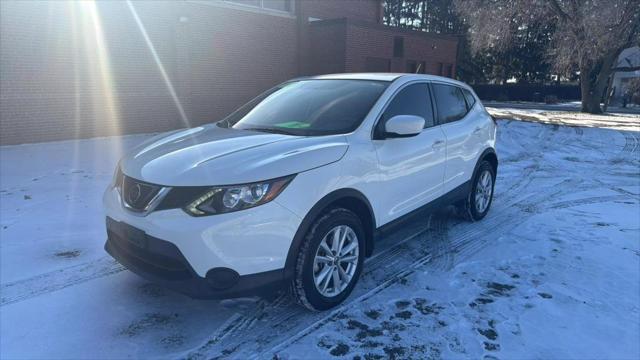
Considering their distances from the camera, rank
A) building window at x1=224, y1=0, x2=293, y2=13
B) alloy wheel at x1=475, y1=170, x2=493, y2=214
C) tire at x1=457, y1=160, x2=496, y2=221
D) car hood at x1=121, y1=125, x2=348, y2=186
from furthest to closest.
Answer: building window at x1=224, y1=0, x2=293, y2=13 → alloy wheel at x1=475, y1=170, x2=493, y2=214 → tire at x1=457, y1=160, x2=496, y2=221 → car hood at x1=121, y1=125, x2=348, y2=186

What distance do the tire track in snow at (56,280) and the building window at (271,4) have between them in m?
12.1

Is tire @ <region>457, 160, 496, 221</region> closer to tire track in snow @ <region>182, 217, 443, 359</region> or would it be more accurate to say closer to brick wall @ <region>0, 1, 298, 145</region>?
tire track in snow @ <region>182, 217, 443, 359</region>

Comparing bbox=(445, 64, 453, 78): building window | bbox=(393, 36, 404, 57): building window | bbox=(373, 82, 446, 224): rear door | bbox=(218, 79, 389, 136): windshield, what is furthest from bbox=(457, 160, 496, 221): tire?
bbox=(445, 64, 453, 78): building window

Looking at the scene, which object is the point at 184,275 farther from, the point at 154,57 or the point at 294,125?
the point at 154,57

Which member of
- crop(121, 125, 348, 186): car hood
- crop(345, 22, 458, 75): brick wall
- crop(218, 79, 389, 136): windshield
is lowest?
crop(121, 125, 348, 186): car hood

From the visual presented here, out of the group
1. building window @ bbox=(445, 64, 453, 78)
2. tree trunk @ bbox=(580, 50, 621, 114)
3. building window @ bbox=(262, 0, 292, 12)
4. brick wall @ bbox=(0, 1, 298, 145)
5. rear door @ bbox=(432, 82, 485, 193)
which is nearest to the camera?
rear door @ bbox=(432, 82, 485, 193)

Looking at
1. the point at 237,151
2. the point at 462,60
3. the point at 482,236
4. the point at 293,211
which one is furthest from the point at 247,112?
the point at 462,60

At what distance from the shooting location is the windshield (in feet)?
12.0

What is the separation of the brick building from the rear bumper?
29.7 feet

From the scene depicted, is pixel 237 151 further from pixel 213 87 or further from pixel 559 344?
pixel 213 87

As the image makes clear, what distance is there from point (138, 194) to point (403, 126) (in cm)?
198

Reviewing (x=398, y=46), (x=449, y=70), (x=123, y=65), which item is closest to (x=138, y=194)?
(x=123, y=65)

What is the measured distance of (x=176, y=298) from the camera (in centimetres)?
348

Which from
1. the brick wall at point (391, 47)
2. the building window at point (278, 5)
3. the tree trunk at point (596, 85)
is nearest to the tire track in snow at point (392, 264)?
the brick wall at point (391, 47)
